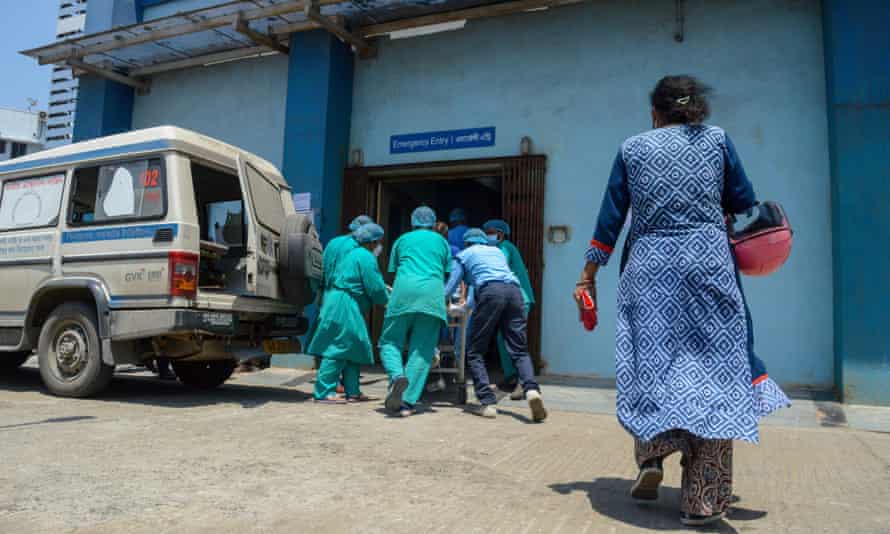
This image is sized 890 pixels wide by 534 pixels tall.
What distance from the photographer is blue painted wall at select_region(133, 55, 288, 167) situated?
9703 millimetres

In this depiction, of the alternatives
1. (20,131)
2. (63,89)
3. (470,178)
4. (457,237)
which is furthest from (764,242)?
(20,131)

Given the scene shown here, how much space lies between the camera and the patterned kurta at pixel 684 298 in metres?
2.50

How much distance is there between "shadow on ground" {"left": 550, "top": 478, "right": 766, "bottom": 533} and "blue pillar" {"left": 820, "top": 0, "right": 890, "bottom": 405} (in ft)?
12.4

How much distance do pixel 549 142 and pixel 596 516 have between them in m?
5.87

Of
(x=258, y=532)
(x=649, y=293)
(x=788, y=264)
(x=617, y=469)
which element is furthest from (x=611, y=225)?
(x=788, y=264)

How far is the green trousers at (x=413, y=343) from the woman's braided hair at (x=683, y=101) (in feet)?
9.26

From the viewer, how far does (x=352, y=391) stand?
576 centimetres

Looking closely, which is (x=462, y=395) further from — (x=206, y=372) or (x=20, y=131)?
(x=20, y=131)

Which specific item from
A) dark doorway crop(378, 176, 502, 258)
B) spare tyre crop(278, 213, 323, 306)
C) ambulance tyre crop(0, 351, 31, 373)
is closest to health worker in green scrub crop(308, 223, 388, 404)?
spare tyre crop(278, 213, 323, 306)

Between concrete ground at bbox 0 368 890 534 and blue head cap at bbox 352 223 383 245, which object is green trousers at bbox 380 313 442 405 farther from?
blue head cap at bbox 352 223 383 245

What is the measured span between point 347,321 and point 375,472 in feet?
8.09

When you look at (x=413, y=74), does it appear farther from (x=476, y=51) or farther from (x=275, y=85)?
(x=275, y=85)

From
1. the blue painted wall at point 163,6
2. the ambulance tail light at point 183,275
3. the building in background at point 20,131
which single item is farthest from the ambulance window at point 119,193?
the building in background at point 20,131

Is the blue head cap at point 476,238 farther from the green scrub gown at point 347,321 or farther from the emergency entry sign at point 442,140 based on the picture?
the emergency entry sign at point 442,140
